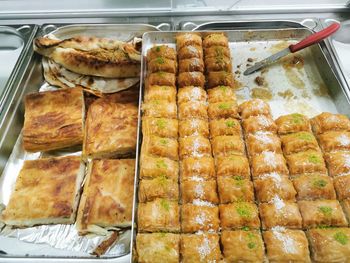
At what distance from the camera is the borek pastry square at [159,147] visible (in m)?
2.43

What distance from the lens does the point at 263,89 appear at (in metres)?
3.03

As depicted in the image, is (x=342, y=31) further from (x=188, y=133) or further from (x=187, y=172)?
(x=187, y=172)

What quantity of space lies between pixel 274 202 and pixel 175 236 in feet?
2.26

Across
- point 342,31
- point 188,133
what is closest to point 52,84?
point 188,133

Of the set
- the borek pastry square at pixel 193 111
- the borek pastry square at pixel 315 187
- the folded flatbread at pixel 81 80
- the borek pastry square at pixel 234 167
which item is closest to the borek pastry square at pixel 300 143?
the borek pastry square at pixel 315 187

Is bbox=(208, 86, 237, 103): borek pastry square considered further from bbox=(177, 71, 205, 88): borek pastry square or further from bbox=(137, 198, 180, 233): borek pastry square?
bbox=(137, 198, 180, 233): borek pastry square

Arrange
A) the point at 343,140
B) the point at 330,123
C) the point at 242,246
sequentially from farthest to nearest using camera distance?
1. the point at 330,123
2. the point at 343,140
3. the point at 242,246

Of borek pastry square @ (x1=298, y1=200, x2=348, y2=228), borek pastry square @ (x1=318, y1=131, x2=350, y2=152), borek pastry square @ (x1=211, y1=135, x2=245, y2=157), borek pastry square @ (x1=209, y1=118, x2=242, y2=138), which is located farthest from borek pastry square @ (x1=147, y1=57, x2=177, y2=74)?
borek pastry square @ (x1=298, y1=200, x2=348, y2=228)

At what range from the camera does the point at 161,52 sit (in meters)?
2.96

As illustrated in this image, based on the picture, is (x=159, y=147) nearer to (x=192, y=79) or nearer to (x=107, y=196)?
(x=107, y=196)

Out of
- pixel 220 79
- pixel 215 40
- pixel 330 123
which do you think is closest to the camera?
pixel 330 123

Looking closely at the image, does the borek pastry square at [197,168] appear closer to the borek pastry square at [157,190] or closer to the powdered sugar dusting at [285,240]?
the borek pastry square at [157,190]

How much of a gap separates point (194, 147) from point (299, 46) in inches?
56.9

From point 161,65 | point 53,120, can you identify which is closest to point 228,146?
point 161,65
